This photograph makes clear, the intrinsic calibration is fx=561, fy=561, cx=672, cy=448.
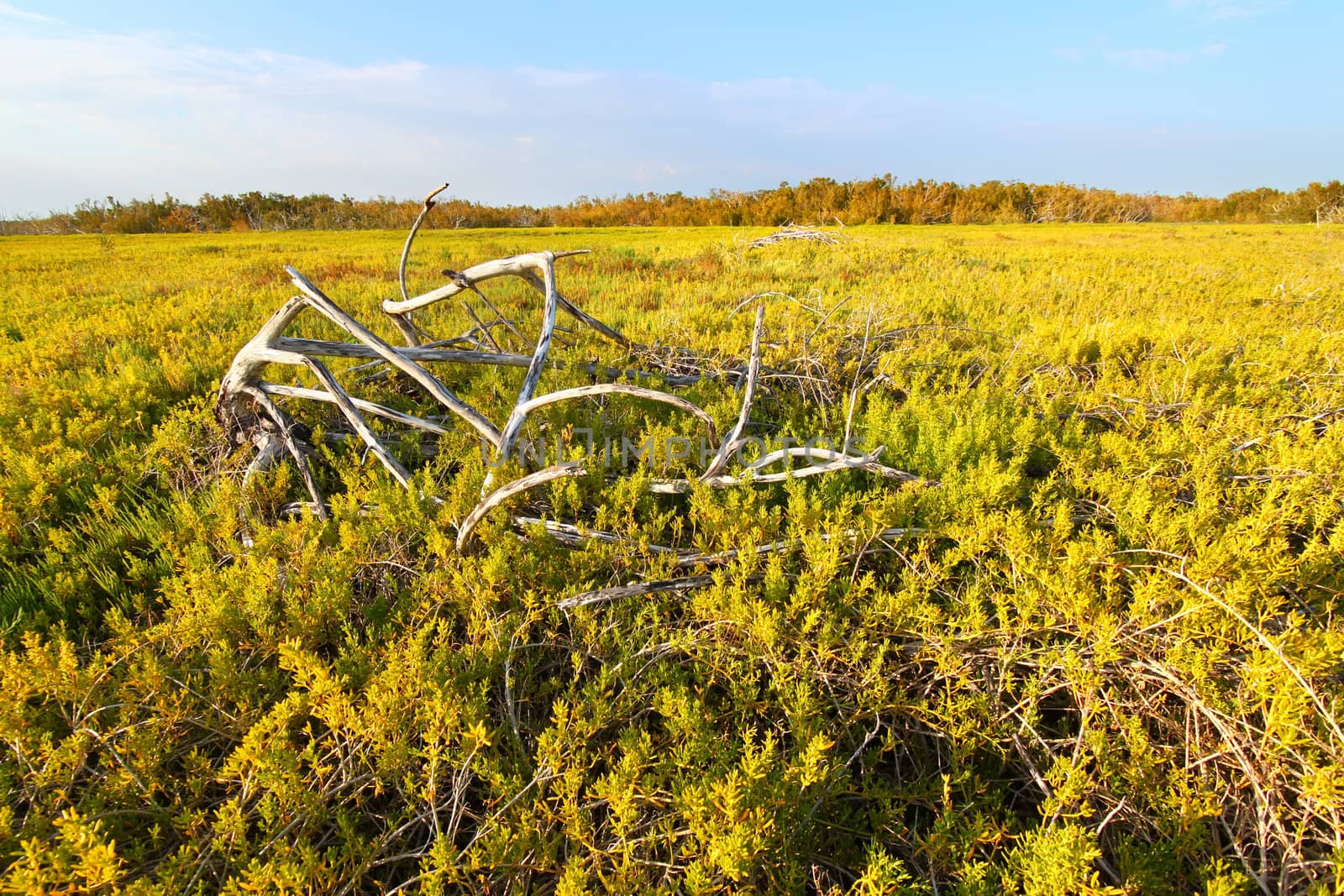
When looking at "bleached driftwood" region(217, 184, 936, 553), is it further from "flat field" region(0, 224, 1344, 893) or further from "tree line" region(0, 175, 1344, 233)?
"tree line" region(0, 175, 1344, 233)

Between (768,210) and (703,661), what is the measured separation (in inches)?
1207

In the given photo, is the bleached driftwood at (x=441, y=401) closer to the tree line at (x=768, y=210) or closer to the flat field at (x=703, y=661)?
the flat field at (x=703, y=661)

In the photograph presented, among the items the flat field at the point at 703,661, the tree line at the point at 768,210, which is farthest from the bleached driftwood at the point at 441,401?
the tree line at the point at 768,210

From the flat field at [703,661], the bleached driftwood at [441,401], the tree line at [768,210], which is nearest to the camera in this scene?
the flat field at [703,661]

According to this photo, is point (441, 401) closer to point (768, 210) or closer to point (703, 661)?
point (703, 661)

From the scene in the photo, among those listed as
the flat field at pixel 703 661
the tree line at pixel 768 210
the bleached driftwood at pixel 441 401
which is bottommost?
the flat field at pixel 703 661

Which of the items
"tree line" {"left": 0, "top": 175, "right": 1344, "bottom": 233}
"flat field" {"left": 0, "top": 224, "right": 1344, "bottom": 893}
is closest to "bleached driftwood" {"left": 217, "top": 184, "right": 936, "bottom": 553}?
"flat field" {"left": 0, "top": 224, "right": 1344, "bottom": 893}

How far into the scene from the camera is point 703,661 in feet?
5.64

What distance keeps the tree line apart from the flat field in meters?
25.4

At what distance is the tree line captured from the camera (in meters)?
26.6

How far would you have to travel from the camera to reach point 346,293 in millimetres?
6582

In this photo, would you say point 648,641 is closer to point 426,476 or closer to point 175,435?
point 426,476

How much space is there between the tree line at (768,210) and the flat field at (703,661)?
25363 millimetres

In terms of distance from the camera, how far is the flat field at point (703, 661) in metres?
1.27
